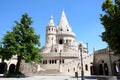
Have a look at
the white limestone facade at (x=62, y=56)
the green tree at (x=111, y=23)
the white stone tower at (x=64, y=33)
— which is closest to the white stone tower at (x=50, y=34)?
the white limestone facade at (x=62, y=56)

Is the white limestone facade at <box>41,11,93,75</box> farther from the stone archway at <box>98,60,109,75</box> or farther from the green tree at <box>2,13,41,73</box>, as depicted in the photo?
the green tree at <box>2,13,41,73</box>

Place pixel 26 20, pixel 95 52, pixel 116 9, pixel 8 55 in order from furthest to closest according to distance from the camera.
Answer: pixel 95 52 < pixel 26 20 < pixel 8 55 < pixel 116 9

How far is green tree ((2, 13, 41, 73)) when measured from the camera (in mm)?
31477

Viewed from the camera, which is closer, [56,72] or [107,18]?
[107,18]

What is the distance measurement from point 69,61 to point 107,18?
94.9ft

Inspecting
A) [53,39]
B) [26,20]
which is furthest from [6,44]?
[53,39]

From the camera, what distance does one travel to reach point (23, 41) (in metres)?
33.4

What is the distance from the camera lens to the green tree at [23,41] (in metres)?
31.5

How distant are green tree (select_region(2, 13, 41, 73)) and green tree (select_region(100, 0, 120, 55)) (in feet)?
49.3

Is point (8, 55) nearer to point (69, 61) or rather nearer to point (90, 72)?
point (69, 61)

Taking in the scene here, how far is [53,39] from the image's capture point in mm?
67250

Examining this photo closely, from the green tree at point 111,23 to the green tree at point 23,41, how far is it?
15.0 meters

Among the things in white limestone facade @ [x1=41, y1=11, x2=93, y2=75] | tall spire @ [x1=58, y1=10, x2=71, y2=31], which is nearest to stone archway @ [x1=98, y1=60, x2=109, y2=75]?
white limestone facade @ [x1=41, y1=11, x2=93, y2=75]

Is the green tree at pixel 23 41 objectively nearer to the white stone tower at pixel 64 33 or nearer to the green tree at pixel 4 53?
the green tree at pixel 4 53
